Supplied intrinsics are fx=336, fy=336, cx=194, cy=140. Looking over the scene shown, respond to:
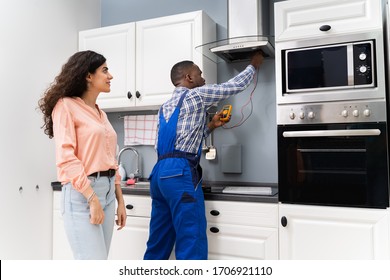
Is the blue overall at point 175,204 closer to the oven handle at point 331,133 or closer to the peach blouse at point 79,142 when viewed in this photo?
the peach blouse at point 79,142

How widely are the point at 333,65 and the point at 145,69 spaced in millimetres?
1295

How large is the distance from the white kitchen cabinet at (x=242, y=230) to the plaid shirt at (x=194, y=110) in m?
0.40

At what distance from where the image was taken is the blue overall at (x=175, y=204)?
178cm

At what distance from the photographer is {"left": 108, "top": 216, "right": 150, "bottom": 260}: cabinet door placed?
86.1 inches

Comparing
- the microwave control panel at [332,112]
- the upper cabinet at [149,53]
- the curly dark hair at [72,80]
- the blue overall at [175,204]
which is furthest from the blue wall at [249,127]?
the curly dark hair at [72,80]

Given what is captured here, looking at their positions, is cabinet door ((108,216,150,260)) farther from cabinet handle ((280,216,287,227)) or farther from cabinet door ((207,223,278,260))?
cabinet handle ((280,216,287,227))

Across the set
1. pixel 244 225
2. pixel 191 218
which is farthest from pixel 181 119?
pixel 244 225

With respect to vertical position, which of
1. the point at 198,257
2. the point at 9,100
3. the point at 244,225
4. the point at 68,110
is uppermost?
the point at 9,100

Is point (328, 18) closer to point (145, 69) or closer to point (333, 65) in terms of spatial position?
point (333, 65)

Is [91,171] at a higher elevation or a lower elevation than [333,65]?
lower

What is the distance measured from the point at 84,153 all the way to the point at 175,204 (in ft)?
1.93

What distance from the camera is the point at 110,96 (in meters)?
2.59

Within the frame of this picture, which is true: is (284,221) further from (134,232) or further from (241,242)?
(134,232)

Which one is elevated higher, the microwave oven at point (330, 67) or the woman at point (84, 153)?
the microwave oven at point (330, 67)
